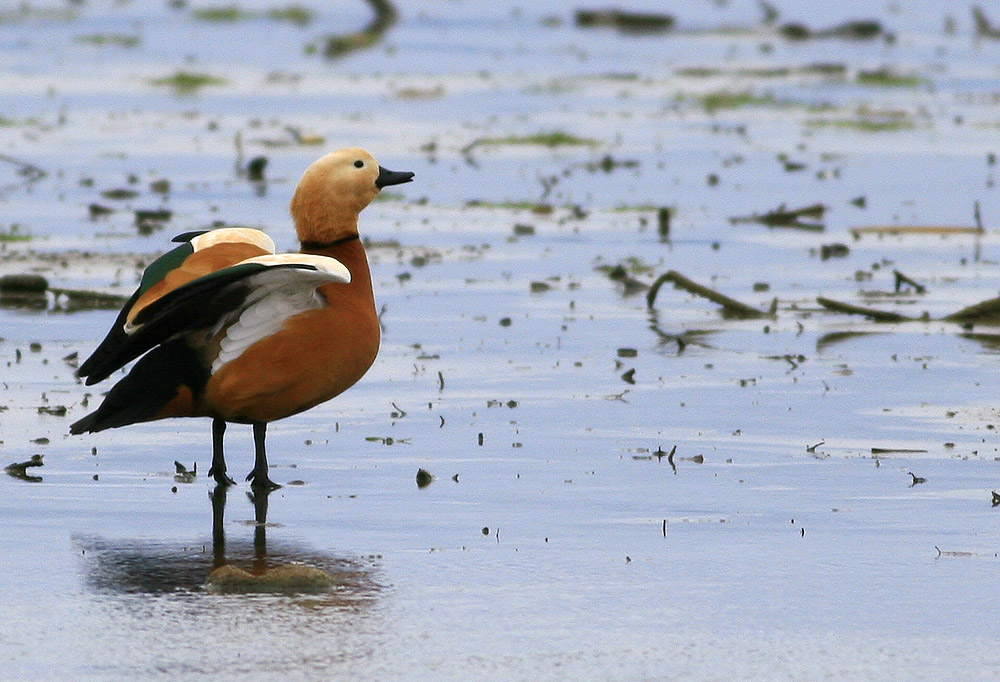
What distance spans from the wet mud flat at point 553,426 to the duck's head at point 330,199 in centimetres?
105

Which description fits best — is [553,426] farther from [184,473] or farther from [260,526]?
[260,526]

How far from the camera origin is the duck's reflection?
6301mm

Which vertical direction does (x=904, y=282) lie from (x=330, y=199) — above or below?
below

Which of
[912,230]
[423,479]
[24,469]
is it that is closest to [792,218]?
[912,230]

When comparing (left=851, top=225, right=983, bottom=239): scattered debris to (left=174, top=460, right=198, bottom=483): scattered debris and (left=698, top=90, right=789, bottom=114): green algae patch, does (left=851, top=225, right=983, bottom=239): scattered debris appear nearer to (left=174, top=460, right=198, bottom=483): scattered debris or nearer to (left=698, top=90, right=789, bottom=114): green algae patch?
(left=174, top=460, right=198, bottom=483): scattered debris

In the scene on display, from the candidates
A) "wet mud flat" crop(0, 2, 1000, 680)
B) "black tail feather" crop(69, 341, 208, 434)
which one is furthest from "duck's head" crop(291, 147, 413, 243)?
"wet mud flat" crop(0, 2, 1000, 680)

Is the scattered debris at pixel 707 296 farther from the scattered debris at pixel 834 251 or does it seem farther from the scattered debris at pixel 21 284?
the scattered debris at pixel 21 284

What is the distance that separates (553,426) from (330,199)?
5.89 ft

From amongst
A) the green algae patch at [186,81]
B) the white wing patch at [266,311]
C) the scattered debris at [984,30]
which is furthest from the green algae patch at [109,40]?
the white wing patch at [266,311]

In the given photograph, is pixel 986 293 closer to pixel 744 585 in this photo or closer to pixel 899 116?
pixel 744 585

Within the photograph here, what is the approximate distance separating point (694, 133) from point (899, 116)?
3685 mm

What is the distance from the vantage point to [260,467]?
25.9ft

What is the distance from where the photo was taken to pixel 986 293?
13.5 metres

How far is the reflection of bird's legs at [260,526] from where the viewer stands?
22.1ft
